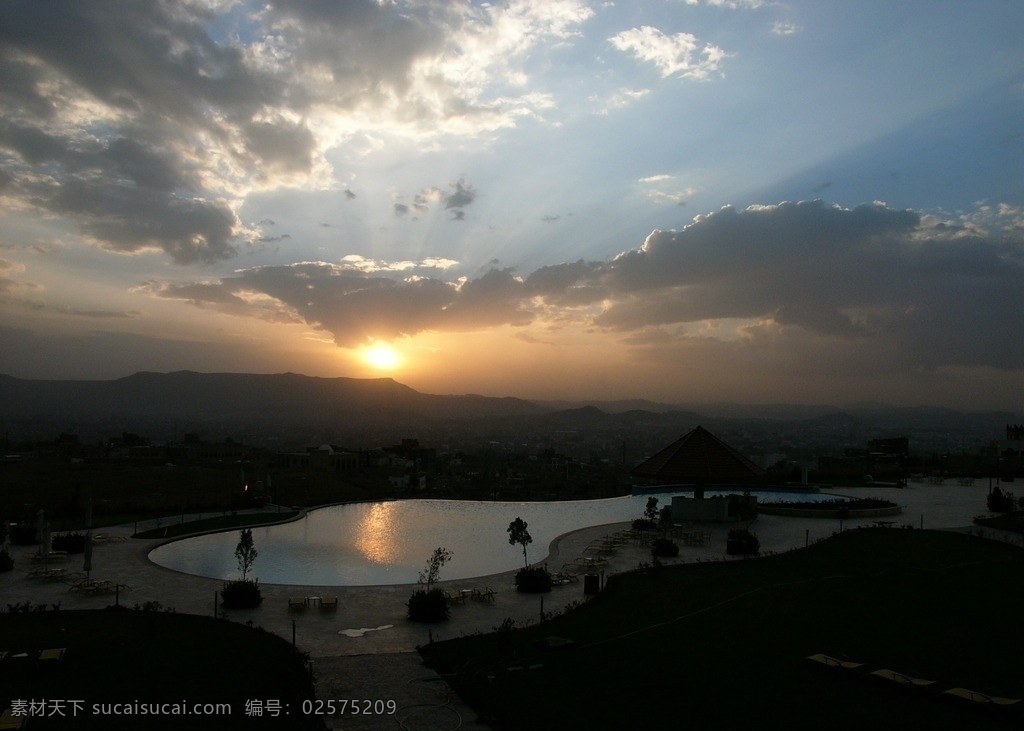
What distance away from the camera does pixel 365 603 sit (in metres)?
12.7

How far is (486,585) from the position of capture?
14164mm

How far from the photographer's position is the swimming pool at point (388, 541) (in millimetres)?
15922

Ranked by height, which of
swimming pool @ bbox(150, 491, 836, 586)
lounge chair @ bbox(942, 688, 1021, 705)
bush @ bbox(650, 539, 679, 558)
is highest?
lounge chair @ bbox(942, 688, 1021, 705)

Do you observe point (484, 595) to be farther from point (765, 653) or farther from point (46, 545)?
point (46, 545)

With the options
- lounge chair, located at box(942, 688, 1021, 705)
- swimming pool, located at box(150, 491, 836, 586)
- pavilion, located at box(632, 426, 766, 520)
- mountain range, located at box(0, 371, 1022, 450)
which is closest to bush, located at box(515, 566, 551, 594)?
swimming pool, located at box(150, 491, 836, 586)

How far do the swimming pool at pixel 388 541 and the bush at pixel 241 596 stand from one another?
7.89 ft

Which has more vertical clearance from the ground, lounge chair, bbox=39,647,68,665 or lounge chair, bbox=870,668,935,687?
lounge chair, bbox=870,668,935,687

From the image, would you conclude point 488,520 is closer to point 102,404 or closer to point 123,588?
point 123,588

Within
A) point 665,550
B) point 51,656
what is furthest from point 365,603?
point 665,550

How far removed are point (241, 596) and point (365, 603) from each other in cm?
229

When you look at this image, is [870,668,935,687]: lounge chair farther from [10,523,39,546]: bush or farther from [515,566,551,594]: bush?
[10,523,39,546]: bush

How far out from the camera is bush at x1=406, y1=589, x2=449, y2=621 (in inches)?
453

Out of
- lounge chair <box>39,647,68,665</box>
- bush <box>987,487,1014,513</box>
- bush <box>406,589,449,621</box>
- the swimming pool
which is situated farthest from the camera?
bush <box>987,487,1014,513</box>

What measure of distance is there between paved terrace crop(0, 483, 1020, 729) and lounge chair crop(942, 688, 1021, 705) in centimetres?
526
